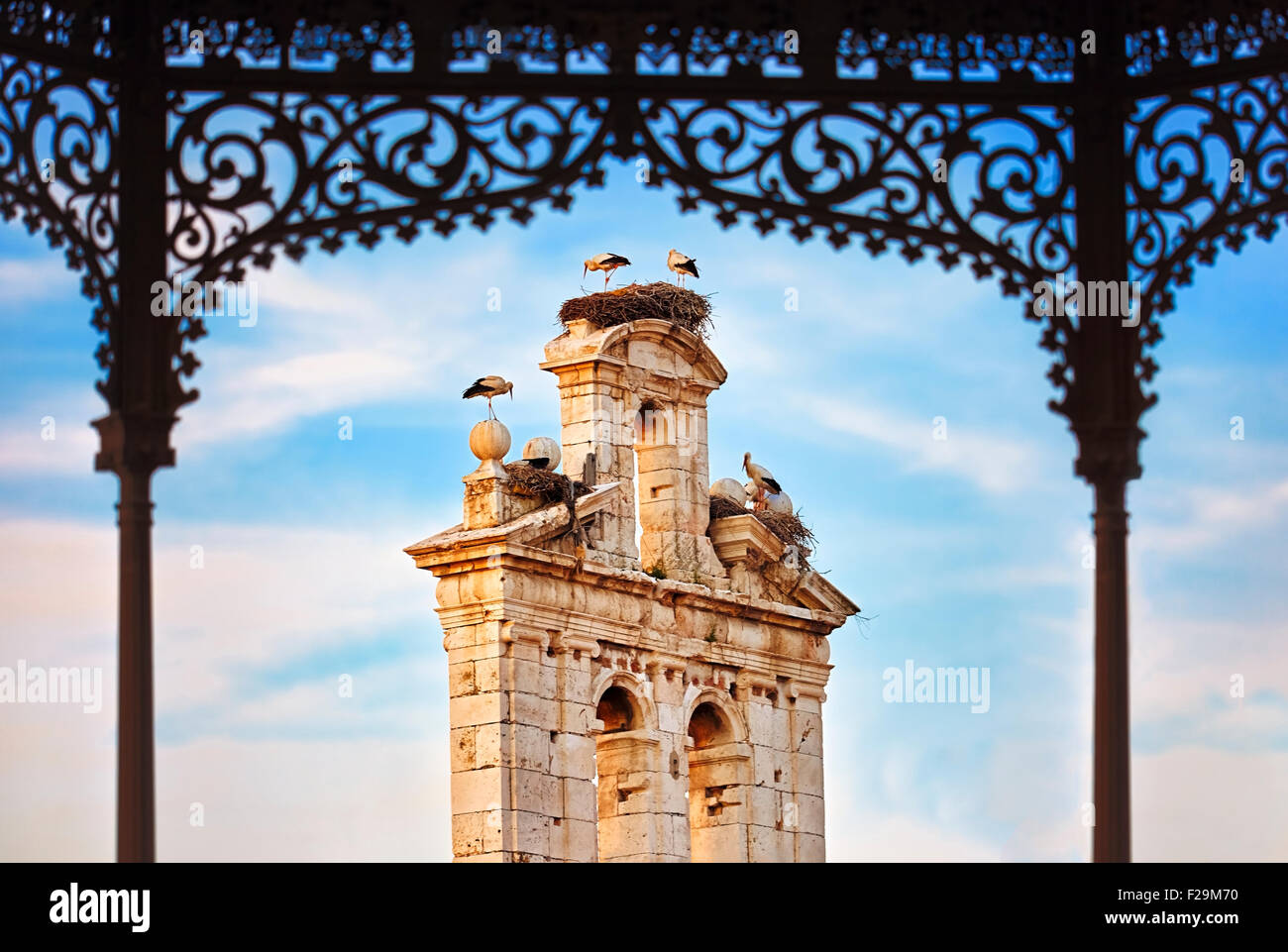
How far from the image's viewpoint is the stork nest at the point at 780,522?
975 inches

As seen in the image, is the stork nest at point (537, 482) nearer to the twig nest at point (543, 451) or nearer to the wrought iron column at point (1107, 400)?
the twig nest at point (543, 451)

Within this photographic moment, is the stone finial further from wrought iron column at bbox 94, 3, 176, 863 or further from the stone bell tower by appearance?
wrought iron column at bbox 94, 3, 176, 863

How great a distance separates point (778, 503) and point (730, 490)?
1.28ft

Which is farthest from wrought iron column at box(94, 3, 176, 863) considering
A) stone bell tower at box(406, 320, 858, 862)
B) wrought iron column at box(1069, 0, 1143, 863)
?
Result: stone bell tower at box(406, 320, 858, 862)

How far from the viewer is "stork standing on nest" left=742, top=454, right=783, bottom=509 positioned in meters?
25.0

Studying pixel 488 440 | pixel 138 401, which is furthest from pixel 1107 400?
pixel 488 440

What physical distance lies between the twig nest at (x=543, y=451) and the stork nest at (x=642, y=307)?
106 centimetres

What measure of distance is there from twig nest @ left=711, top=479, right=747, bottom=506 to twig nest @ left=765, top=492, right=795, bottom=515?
179mm

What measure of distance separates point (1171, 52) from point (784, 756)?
15.6m

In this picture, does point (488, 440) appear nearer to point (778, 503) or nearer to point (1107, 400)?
point (778, 503)

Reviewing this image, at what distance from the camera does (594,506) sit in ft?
75.7
